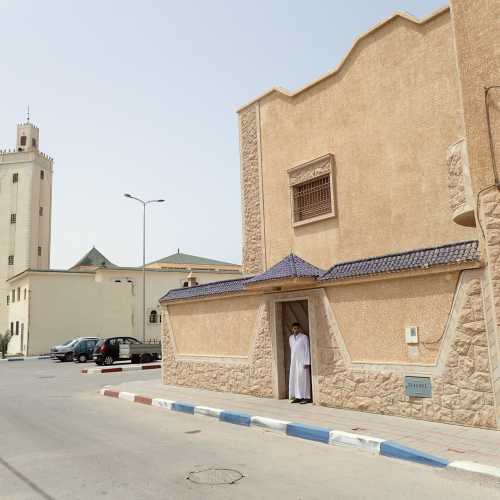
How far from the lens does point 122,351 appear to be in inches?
1014

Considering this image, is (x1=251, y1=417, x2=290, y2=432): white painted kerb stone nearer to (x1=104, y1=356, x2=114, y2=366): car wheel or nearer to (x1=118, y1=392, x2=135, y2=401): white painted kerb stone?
(x1=118, y1=392, x2=135, y2=401): white painted kerb stone

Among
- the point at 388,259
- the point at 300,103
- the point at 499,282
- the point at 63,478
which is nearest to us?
the point at 63,478

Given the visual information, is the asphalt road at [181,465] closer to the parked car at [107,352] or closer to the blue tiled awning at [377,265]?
the blue tiled awning at [377,265]

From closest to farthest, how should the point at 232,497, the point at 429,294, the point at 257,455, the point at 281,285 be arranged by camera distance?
the point at 232,497, the point at 257,455, the point at 429,294, the point at 281,285

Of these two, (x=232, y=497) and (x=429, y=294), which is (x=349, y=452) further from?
(x=429, y=294)

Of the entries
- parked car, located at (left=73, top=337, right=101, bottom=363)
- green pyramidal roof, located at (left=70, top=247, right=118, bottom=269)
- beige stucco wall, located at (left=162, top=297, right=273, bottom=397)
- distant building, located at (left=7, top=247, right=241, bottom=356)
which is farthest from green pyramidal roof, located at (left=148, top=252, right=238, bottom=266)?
beige stucco wall, located at (left=162, top=297, right=273, bottom=397)

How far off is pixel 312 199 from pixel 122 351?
16679mm

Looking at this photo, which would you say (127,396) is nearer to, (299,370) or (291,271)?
(299,370)

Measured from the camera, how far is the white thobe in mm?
10398

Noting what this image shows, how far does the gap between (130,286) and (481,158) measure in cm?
3608

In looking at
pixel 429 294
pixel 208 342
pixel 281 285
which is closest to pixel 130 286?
pixel 208 342

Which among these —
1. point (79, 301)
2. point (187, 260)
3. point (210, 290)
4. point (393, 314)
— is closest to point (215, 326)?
point (210, 290)

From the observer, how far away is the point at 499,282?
7250 millimetres

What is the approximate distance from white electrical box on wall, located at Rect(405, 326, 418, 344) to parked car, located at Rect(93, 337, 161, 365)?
19769mm
